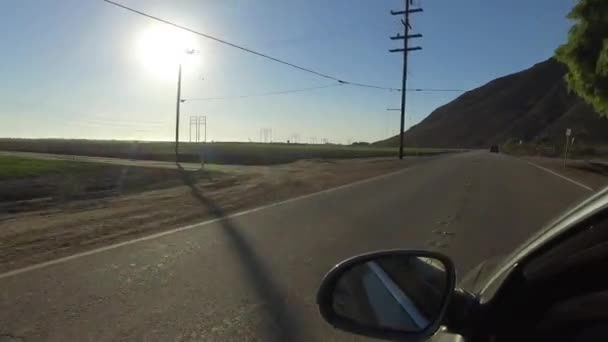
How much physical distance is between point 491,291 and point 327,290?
0.64 meters

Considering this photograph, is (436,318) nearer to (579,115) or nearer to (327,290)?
(327,290)

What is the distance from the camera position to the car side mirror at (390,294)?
1989mm

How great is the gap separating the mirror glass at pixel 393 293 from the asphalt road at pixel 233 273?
7.44 feet

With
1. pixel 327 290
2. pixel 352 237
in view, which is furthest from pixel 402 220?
pixel 327 290

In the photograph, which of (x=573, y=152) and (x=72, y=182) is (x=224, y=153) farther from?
(x=72, y=182)

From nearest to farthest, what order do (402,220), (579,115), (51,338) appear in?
(51,338), (402,220), (579,115)

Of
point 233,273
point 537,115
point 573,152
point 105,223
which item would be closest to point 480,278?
point 233,273

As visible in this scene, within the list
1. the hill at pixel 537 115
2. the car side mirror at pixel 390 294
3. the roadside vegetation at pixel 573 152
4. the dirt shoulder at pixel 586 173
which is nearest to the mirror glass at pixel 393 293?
the car side mirror at pixel 390 294

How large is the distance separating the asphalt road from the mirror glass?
2269mm

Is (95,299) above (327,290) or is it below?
below

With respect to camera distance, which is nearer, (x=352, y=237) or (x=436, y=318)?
(x=436, y=318)

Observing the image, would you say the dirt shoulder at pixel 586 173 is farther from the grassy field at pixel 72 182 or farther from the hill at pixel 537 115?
the hill at pixel 537 115

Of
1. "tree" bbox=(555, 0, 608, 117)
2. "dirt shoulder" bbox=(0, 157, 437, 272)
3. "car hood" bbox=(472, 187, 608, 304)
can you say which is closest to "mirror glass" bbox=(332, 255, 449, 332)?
"car hood" bbox=(472, 187, 608, 304)

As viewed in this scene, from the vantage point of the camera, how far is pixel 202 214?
41.4ft
